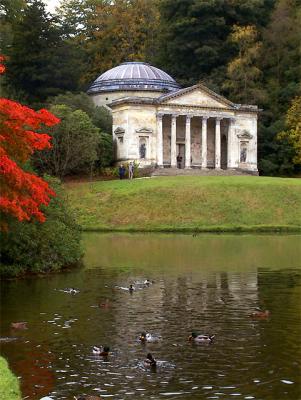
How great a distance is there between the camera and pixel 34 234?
24.6m

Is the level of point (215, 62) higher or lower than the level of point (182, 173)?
higher

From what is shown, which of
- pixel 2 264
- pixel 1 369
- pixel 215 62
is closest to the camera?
pixel 1 369

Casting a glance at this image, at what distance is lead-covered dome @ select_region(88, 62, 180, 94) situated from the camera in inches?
2896

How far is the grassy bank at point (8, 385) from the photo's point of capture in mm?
10367

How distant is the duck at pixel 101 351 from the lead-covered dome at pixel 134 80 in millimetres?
61029

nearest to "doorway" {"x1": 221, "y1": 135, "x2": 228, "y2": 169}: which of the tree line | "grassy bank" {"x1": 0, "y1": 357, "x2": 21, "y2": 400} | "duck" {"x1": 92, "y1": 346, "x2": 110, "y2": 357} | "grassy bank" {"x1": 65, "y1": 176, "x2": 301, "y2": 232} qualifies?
the tree line

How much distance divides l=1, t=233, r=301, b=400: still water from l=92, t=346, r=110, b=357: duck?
11 centimetres

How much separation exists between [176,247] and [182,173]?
30.7m

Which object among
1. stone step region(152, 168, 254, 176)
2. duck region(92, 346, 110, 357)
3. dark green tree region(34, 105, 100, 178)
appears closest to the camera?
duck region(92, 346, 110, 357)

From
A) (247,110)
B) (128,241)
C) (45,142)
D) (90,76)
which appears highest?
(90,76)

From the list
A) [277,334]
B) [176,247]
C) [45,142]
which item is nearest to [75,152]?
[176,247]

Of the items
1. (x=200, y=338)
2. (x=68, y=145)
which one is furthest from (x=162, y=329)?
(x=68, y=145)

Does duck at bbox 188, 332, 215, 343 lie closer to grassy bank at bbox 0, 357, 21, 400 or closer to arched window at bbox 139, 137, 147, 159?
grassy bank at bbox 0, 357, 21, 400

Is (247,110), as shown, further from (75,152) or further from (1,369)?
(1,369)
